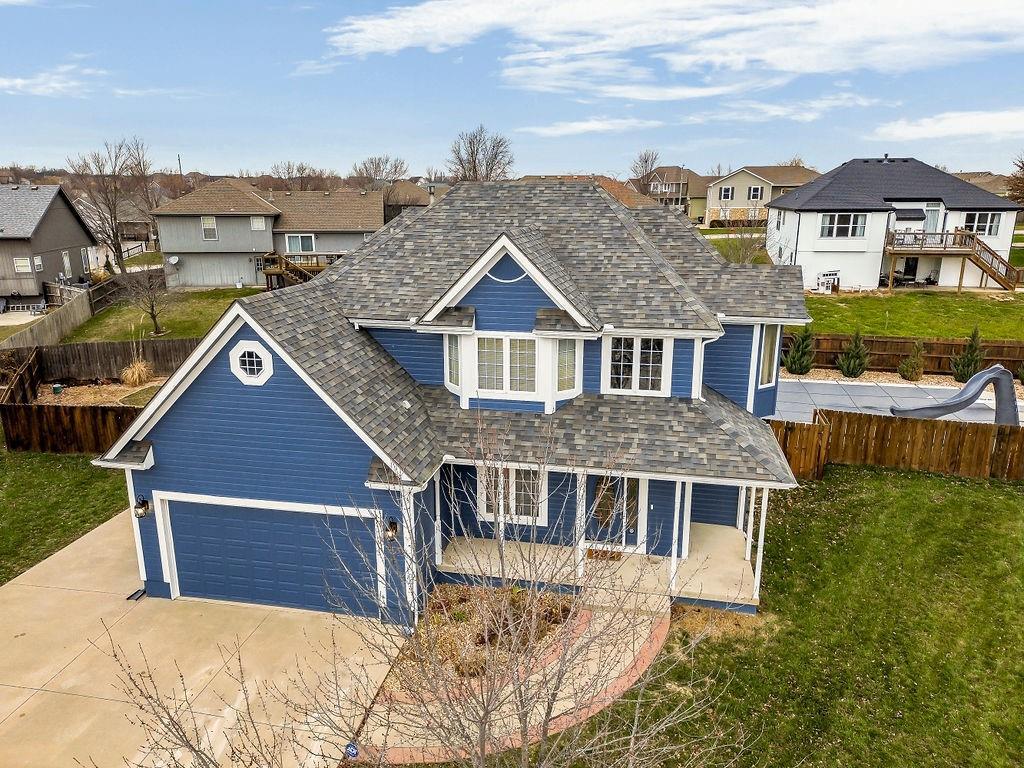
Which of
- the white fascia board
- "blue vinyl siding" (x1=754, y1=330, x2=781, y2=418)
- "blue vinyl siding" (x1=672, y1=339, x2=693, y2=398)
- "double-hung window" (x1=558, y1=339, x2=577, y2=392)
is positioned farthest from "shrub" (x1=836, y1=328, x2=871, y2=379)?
the white fascia board

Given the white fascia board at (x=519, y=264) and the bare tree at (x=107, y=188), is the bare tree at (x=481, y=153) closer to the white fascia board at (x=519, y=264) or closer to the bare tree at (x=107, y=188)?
the bare tree at (x=107, y=188)

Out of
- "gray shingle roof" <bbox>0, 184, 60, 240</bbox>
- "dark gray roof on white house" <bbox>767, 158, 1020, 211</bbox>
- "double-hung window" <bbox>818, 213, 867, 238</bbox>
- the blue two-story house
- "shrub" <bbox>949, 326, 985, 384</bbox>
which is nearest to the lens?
the blue two-story house

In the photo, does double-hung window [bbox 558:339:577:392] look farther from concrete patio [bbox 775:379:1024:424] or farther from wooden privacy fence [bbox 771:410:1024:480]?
concrete patio [bbox 775:379:1024:424]

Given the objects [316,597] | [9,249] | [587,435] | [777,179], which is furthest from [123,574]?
[777,179]

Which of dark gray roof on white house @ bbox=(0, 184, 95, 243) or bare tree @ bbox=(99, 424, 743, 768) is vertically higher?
dark gray roof on white house @ bbox=(0, 184, 95, 243)

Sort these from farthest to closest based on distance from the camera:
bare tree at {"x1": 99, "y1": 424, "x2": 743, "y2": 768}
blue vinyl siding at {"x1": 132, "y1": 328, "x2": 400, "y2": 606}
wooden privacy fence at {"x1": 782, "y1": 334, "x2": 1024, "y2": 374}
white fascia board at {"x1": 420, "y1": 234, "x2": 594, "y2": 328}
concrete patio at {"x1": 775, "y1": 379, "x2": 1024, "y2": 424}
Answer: wooden privacy fence at {"x1": 782, "y1": 334, "x2": 1024, "y2": 374}
concrete patio at {"x1": 775, "y1": 379, "x2": 1024, "y2": 424}
white fascia board at {"x1": 420, "y1": 234, "x2": 594, "y2": 328}
blue vinyl siding at {"x1": 132, "y1": 328, "x2": 400, "y2": 606}
bare tree at {"x1": 99, "y1": 424, "x2": 743, "y2": 768}

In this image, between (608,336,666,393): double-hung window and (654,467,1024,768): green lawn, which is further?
(608,336,666,393): double-hung window
